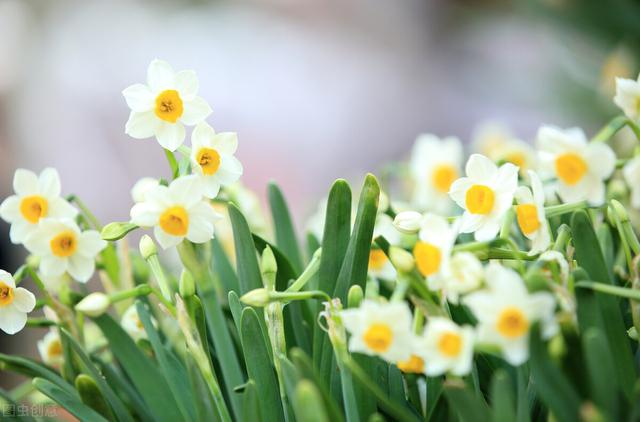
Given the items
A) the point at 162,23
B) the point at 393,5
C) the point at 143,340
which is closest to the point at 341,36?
the point at 393,5

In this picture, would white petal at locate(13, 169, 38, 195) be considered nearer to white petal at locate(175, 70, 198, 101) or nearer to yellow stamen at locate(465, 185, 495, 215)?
white petal at locate(175, 70, 198, 101)

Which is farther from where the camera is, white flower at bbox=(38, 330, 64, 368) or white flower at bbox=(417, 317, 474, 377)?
white flower at bbox=(38, 330, 64, 368)

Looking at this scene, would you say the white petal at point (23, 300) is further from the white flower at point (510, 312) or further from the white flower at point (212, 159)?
the white flower at point (510, 312)

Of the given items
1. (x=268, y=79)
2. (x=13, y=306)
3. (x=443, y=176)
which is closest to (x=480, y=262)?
(x=13, y=306)

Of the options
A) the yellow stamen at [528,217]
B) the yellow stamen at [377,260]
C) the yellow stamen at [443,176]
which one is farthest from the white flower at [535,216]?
the yellow stamen at [443,176]

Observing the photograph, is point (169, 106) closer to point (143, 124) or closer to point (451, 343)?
point (143, 124)

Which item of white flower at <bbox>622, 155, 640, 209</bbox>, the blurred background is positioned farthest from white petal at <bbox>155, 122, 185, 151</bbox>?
the blurred background
